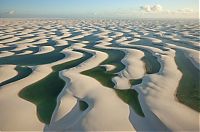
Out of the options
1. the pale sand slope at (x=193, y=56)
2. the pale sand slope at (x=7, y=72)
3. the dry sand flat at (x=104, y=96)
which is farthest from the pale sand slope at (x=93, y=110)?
the pale sand slope at (x=193, y=56)

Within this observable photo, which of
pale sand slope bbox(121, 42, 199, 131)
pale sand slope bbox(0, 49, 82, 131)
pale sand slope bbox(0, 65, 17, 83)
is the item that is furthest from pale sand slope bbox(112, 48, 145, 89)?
pale sand slope bbox(0, 65, 17, 83)

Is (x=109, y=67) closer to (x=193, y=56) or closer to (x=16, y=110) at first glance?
(x=193, y=56)

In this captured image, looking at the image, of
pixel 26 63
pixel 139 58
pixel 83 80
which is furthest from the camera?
pixel 139 58

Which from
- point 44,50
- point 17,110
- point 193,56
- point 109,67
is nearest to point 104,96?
point 17,110

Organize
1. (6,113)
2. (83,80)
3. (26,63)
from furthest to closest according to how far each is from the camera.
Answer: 1. (26,63)
2. (83,80)
3. (6,113)

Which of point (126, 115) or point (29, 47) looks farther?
point (29, 47)

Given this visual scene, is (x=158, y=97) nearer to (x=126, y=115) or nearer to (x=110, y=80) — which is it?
(x=126, y=115)

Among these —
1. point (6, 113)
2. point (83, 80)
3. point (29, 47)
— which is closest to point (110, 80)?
point (83, 80)
